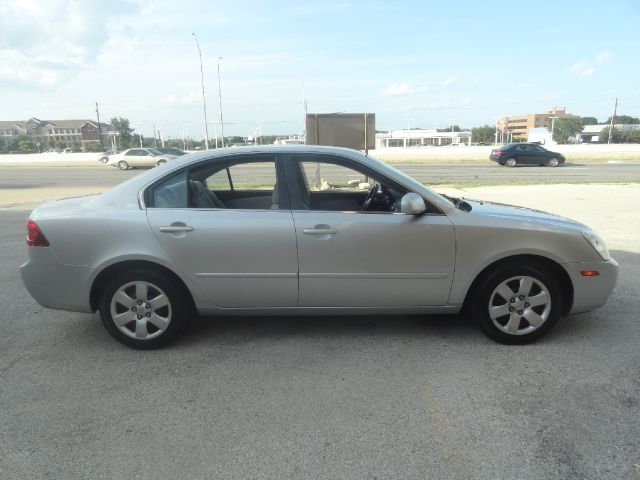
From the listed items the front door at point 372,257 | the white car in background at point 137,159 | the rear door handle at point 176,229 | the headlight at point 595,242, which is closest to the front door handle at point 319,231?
the front door at point 372,257

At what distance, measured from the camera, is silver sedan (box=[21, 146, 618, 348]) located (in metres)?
3.58

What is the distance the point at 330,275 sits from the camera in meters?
3.62

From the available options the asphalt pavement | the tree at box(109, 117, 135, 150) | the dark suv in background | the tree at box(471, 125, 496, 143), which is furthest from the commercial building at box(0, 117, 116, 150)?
the dark suv in background

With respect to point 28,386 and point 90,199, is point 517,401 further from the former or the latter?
point 90,199

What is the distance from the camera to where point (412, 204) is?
350 cm

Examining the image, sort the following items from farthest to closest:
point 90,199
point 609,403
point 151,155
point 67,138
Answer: point 67,138 → point 151,155 → point 90,199 → point 609,403

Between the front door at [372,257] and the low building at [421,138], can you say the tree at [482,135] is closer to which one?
the low building at [421,138]

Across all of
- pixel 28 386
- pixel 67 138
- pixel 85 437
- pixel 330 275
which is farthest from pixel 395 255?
pixel 67 138

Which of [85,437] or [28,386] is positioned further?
[28,386]

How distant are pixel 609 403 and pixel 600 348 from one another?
2.88 feet

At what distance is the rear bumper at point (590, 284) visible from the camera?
3.66 meters

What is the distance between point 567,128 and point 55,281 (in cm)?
13426

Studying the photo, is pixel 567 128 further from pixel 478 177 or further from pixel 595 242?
pixel 595 242

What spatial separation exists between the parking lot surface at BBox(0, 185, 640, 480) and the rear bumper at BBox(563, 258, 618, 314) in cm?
33
